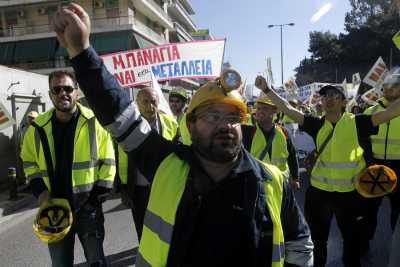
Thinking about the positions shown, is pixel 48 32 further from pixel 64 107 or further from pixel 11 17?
pixel 64 107

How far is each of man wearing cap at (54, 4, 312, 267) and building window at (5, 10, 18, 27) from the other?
3614cm

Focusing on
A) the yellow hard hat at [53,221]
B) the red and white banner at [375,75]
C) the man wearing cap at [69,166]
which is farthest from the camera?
the red and white banner at [375,75]

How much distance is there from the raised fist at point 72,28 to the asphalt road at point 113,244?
3409mm

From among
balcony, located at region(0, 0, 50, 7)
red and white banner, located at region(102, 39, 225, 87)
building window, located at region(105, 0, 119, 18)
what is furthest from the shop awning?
red and white banner, located at region(102, 39, 225, 87)

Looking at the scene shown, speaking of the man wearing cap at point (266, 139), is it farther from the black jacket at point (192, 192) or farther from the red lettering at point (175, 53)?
the red lettering at point (175, 53)

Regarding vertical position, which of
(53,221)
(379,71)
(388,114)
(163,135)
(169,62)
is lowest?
(53,221)

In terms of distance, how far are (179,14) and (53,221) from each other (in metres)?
53.0

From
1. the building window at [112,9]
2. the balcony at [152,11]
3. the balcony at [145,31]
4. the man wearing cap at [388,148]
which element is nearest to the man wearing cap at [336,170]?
the man wearing cap at [388,148]

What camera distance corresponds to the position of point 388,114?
303 cm

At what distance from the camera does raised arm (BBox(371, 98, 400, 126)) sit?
292 centimetres

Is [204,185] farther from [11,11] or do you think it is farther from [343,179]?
[11,11]

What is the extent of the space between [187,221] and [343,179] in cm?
236

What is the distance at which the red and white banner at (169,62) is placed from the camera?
8.16 metres

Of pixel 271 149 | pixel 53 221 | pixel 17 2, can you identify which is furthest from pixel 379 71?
pixel 17 2
